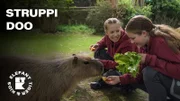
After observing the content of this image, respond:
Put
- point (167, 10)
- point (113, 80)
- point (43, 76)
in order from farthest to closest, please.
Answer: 1. point (167, 10)
2. point (113, 80)
3. point (43, 76)

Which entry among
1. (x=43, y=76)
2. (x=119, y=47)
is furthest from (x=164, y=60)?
(x=43, y=76)

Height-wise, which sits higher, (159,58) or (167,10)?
(167,10)

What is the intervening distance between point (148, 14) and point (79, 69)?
7.24 metres

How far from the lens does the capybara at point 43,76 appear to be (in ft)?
9.82

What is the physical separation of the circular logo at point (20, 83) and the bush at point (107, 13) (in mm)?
6349

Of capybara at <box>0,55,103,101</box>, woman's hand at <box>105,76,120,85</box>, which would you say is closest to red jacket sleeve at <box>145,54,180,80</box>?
woman's hand at <box>105,76,120,85</box>

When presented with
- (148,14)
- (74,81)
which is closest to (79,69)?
(74,81)

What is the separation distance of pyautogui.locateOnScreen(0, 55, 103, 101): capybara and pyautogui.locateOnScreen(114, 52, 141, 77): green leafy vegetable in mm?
453

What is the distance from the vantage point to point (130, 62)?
9.74ft

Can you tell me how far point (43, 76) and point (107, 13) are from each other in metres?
6.73

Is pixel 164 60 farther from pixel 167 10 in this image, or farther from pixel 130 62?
pixel 167 10

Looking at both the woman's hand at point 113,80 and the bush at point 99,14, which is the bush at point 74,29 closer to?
the bush at point 99,14

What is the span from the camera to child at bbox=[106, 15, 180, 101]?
2.83 meters

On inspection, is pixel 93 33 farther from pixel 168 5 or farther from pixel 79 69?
pixel 79 69
